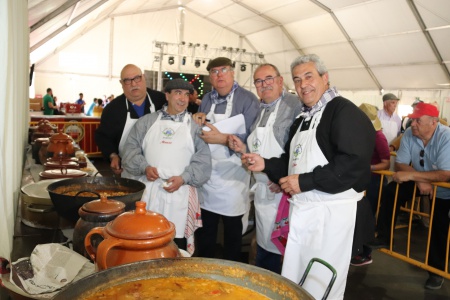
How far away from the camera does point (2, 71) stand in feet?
4.79

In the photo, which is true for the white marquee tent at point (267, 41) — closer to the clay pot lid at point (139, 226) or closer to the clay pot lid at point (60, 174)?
the clay pot lid at point (60, 174)

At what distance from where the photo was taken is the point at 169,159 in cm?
301

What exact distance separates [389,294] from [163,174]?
230 centimetres

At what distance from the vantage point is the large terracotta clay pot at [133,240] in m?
1.12

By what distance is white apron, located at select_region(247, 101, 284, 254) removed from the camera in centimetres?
287

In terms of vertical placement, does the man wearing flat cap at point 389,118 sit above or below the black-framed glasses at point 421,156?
above

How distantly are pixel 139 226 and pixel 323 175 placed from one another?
50.6 inches

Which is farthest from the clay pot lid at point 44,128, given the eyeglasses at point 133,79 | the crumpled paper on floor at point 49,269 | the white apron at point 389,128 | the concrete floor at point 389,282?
the white apron at point 389,128

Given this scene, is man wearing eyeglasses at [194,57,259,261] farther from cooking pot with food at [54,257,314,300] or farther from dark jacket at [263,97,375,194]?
cooking pot with food at [54,257,314,300]

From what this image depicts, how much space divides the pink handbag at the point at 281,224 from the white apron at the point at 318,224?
0.99ft

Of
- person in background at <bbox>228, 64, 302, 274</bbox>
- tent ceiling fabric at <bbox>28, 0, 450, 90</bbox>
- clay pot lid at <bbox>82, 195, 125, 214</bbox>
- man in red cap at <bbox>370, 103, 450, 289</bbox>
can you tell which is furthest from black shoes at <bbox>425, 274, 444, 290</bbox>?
tent ceiling fabric at <bbox>28, 0, 450, 90</bbox>

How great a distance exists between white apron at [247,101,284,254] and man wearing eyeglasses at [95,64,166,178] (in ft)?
3.73

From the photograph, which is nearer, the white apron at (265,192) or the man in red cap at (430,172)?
the white apron at (265,192)

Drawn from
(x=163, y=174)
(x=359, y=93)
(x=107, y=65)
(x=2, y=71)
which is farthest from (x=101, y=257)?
(x=107, y=65)
